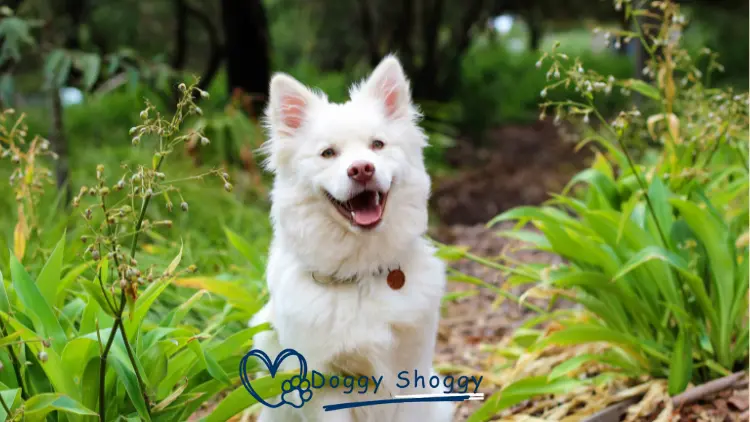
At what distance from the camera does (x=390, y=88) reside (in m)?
2.34

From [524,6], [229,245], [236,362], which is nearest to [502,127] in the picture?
[524,6]

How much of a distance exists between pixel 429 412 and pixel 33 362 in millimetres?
1311

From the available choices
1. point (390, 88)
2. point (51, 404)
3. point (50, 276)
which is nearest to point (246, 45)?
point (50, 276)

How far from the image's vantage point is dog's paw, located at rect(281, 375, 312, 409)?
2.18 meters

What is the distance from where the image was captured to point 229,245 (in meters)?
4.23

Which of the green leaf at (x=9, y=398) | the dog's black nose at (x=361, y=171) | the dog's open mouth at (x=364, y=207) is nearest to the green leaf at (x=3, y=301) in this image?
the green leaf at (x=9, y=398)

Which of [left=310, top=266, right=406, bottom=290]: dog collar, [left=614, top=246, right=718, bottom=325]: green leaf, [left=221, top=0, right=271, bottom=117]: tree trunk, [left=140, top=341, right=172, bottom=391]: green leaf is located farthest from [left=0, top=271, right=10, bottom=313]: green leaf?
[left=221, top=0, right=271, bottom=117]: tree trunk

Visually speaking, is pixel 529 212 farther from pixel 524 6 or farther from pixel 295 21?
pixel 295 21

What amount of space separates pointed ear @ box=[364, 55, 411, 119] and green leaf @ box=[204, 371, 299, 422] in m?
0.89

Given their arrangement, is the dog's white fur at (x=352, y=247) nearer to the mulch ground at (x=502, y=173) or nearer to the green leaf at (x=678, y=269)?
the green leaf at (x=678, y=269)

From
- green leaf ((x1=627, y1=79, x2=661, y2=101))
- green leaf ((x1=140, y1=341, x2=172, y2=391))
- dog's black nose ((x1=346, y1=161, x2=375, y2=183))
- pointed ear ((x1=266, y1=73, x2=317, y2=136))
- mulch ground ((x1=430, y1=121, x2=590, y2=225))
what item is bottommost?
green leaf ((x1=140, y1=341, x2=172, y2=391))

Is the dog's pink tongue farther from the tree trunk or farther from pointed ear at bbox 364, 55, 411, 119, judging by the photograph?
the tree trunk

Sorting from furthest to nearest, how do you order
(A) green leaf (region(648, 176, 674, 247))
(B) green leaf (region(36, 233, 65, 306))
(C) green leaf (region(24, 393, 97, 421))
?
(A) green leaf (region(648, 176, 674, 247)) < (B) green leaf (region(36, 233, 65, 306)) < (C) green leaf (region(24, 393, 97, 421))

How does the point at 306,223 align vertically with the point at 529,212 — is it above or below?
below
